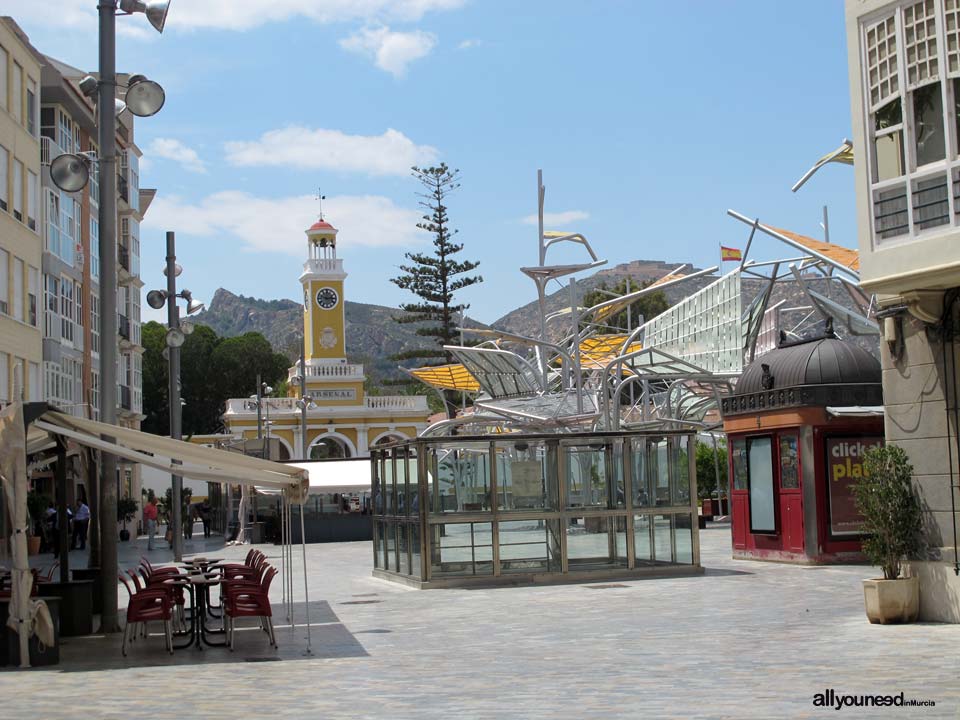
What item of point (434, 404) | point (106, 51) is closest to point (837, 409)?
point (106, 51)

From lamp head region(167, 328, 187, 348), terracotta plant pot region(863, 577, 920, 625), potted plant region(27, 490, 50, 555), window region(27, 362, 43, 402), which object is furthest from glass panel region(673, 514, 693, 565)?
potted plant region(27, 490, 50, 555)

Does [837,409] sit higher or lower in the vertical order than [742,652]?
higher

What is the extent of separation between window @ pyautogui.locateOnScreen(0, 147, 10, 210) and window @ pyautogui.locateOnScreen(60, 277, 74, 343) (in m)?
7.81

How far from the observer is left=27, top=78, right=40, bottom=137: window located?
38.1 meters

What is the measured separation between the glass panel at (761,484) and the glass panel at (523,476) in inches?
176

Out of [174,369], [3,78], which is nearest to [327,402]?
[3,78]

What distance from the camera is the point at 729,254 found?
1855 inches

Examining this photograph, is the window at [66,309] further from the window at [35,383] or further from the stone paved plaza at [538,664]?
the stone paved plaza at [538,664]

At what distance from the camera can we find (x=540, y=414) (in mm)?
47469

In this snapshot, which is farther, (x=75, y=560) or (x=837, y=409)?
(x=75, y=560)

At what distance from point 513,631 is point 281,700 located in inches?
202

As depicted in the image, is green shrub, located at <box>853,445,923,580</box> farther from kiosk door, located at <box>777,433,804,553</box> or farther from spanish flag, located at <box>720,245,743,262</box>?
spanish flag, located at <box>720,245,743,262</box>

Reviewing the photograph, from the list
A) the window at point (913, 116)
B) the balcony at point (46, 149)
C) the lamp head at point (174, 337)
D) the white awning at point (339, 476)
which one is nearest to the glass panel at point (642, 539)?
the window at point (913, 116)

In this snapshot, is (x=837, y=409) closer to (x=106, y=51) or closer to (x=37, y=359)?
(x=106, y=51)
